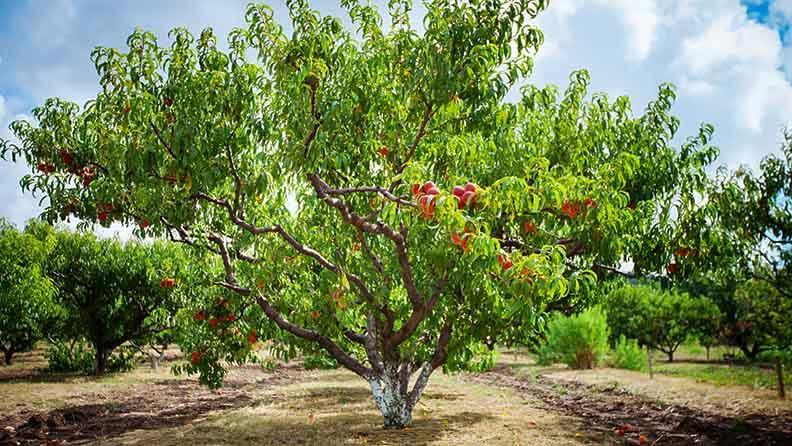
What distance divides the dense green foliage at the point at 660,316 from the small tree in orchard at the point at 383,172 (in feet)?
72.1

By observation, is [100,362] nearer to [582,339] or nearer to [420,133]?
[582,339]

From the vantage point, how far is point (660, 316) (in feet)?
96.9

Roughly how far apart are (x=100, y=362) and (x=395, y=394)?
55.2 ft

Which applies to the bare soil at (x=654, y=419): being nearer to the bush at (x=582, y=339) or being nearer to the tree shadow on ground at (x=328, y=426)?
the tree shadow on ground at (x=328, y=426)

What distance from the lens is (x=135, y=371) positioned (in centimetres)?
2291

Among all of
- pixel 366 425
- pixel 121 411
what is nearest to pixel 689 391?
pixel 366 425

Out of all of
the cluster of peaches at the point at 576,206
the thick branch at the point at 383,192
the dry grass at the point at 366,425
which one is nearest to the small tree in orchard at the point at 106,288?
→ the dry grass at the point at 366,425

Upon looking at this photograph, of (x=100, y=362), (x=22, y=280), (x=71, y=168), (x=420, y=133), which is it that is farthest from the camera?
(x=100, y=362)

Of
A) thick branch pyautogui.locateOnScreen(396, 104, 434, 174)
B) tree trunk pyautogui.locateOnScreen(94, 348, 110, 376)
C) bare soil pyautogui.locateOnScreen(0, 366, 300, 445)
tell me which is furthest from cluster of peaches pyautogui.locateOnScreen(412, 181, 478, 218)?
tree trunk pyautogui.locateOnScreen(94, 348, 110, 376)

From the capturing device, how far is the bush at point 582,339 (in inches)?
858

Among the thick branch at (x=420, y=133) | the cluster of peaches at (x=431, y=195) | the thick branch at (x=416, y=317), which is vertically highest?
the thick branch at (x=420, y=133)

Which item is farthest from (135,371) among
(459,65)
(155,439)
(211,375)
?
(459,65)

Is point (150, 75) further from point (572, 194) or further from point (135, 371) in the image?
point (135, 371)

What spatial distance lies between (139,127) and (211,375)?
19.1ft
